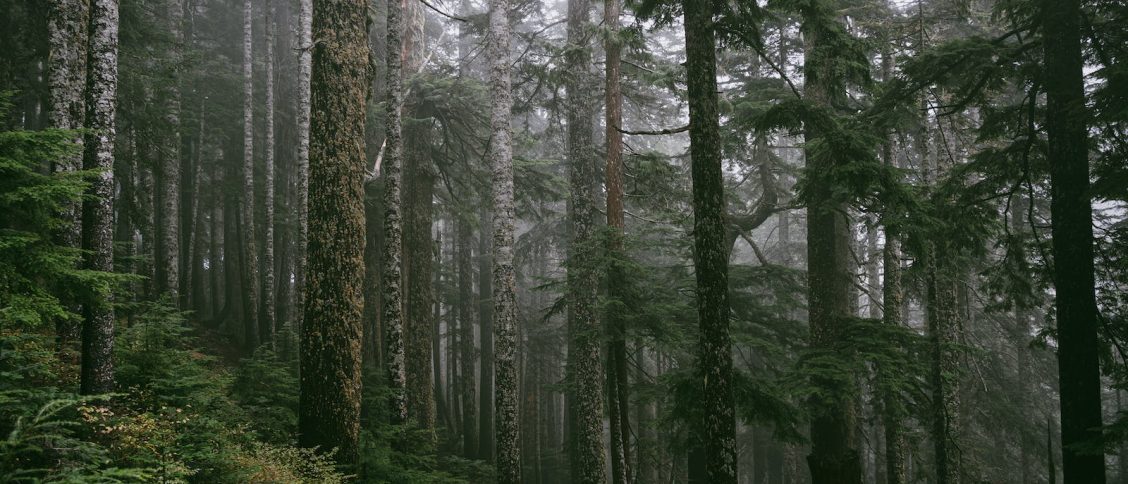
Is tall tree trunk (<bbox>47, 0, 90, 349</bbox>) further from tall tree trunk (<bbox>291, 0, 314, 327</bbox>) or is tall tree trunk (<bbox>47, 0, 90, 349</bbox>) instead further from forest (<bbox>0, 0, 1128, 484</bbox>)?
tall tree trunk (<bbox>291, 0, 314, 327</bbox>)

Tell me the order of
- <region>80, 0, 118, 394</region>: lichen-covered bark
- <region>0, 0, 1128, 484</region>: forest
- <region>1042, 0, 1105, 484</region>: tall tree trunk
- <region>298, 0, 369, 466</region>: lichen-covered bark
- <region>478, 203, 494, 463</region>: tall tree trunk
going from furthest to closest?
<region>478, 203, 494, 463</region>: tall tree trunk → <region>1042, 0, 1105, 484</region>: tall tree trunk → <region>298, 0, 369, 466</region>: lichen-covered bark → <region>80, 0, 118, 394</region>: lichen-covered bark → <region>0, 0, 1128, 484</region>: forest

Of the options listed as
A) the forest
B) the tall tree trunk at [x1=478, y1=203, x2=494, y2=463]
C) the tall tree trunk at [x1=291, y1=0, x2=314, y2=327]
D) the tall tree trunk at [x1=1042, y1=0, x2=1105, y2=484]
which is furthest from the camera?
the tall tree trunk at [x1=478, y1=203, x2=494, y2=463]

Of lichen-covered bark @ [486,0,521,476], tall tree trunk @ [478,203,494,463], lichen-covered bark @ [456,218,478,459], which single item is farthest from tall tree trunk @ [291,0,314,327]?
tall tree trunk @ [478,203,494,463]

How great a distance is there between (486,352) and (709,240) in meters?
20.2

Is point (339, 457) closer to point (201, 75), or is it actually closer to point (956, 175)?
point (956, 175)

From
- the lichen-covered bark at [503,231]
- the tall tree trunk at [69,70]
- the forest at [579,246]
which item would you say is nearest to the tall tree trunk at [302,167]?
the forest at [579,246]

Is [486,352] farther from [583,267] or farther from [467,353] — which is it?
[583,267]

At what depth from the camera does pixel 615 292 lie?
1164 centimetres

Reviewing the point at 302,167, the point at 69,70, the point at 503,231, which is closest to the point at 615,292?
the point at 503,231

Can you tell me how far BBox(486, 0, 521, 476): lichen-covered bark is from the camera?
11266 millimetres

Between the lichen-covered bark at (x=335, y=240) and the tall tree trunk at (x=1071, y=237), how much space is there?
11.3 m

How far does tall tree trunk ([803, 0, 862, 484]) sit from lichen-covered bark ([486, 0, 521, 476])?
225 inches

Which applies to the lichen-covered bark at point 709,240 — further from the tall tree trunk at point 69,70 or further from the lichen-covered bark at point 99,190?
the tall tree trunk at point 69,70

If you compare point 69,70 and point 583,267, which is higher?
point 69,70
